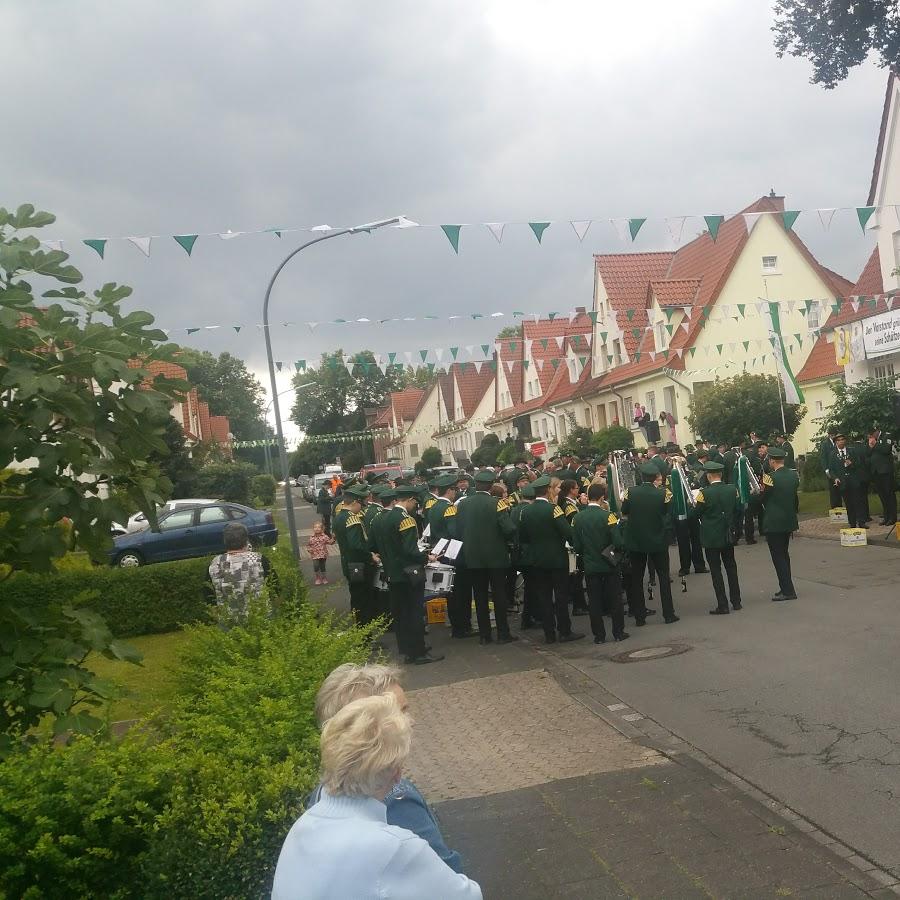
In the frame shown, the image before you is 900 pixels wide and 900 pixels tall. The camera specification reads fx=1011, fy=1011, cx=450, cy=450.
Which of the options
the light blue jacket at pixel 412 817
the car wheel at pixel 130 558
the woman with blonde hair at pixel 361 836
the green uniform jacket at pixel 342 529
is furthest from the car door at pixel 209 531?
the woman with blonde hair at pixel 361 836

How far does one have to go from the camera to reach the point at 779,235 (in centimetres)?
3838

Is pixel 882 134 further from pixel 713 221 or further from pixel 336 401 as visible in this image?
pixel 336 401

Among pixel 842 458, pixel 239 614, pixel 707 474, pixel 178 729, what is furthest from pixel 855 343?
pixel 178 729

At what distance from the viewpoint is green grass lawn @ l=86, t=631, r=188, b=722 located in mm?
4336

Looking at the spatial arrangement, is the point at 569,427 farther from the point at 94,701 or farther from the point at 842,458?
the point at 94,701

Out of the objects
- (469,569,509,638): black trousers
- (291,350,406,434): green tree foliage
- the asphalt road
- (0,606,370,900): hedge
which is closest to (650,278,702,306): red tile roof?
the asphalt road

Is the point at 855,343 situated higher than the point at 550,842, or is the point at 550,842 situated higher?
the point at 855,343

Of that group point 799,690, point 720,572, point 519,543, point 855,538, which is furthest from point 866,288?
point 799,690

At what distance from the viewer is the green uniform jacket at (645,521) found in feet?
40.1

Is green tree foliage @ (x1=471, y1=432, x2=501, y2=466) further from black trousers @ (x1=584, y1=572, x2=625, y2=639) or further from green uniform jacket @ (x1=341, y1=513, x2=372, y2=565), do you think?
black trousers @ (x1=584, y1=572, x2=625, y2=639)

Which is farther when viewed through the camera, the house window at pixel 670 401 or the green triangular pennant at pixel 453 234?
the house window at pixel 670 401

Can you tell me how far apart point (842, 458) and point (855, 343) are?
29.1 ft

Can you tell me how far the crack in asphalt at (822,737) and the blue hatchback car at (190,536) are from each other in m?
17.3

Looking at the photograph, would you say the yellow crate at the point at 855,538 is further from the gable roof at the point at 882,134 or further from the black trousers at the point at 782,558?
the gable roof at the point at 882,134
